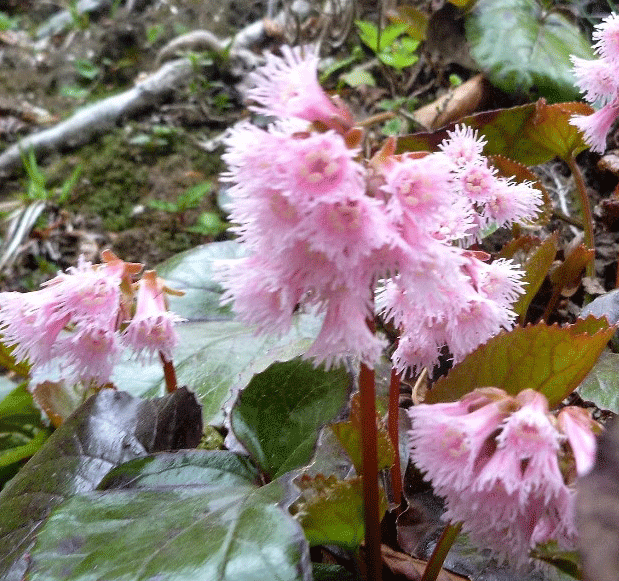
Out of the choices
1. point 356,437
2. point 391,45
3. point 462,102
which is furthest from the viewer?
point 391,45

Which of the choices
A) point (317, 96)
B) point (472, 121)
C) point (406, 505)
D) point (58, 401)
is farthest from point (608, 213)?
point (58, 401)

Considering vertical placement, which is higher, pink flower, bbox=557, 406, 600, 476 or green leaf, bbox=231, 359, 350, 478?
pink flower, bbox=557, 406, 600, 476

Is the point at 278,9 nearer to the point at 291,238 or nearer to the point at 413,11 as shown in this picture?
the point at 413,11

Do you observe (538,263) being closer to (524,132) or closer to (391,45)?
(524,132)

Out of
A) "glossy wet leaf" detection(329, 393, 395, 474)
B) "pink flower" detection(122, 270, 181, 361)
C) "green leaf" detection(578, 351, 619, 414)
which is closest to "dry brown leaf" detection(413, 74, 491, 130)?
"green leaf" detection(578, 351, 619, 414)

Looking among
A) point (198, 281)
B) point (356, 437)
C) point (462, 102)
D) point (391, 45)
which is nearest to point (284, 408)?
point (356, 437)

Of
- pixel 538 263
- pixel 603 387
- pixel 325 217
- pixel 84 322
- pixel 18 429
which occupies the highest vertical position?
pixel 325 217

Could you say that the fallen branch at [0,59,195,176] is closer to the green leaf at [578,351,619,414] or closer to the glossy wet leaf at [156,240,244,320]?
the glossy wet leaf at [156,240,244,320]
